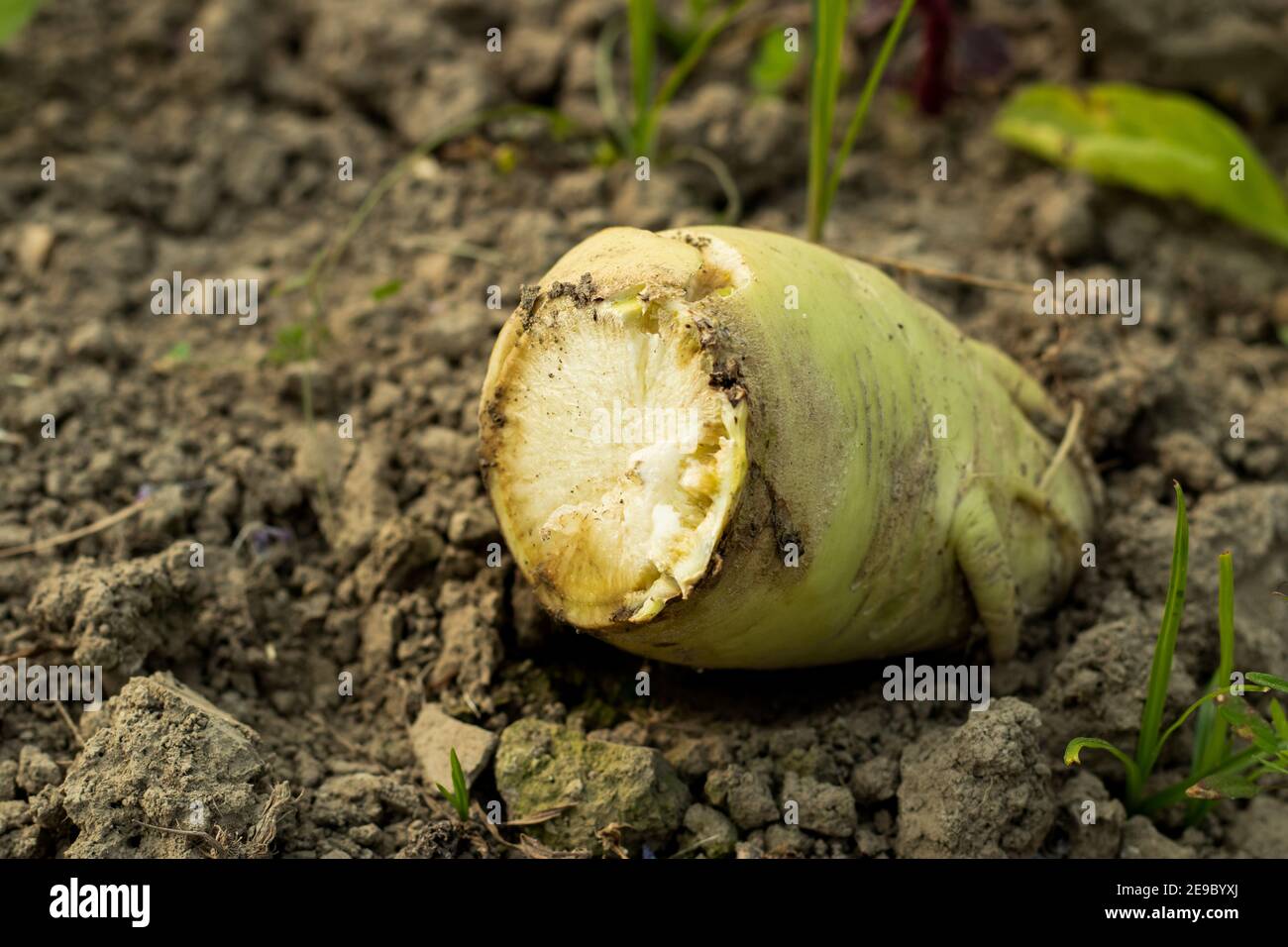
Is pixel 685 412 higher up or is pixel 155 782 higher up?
pixel 685 412

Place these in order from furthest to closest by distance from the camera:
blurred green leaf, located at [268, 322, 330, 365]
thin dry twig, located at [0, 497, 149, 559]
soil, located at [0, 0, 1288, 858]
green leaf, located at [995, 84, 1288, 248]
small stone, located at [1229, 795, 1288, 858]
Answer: green leaf, located at [995, 84, 1288, 248], blurred green leaf, located at [268, 322, 330, 365], thin dry twig, located at [0, 497, 149, 559], small stone, located at [1229, 795, 1288, 858], soil, located at [0, 0, 1288, 858]

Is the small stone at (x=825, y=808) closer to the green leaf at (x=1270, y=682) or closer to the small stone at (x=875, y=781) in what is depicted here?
the small stone at (x=875, y=781)

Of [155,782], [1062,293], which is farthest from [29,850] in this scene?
[1062,293]

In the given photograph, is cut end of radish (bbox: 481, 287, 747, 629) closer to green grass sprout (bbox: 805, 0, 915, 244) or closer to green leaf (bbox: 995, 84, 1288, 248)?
green grass sprout (bbox: 805, 0, 915, 244)

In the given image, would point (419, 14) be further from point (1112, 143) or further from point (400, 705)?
point (400, 705)
